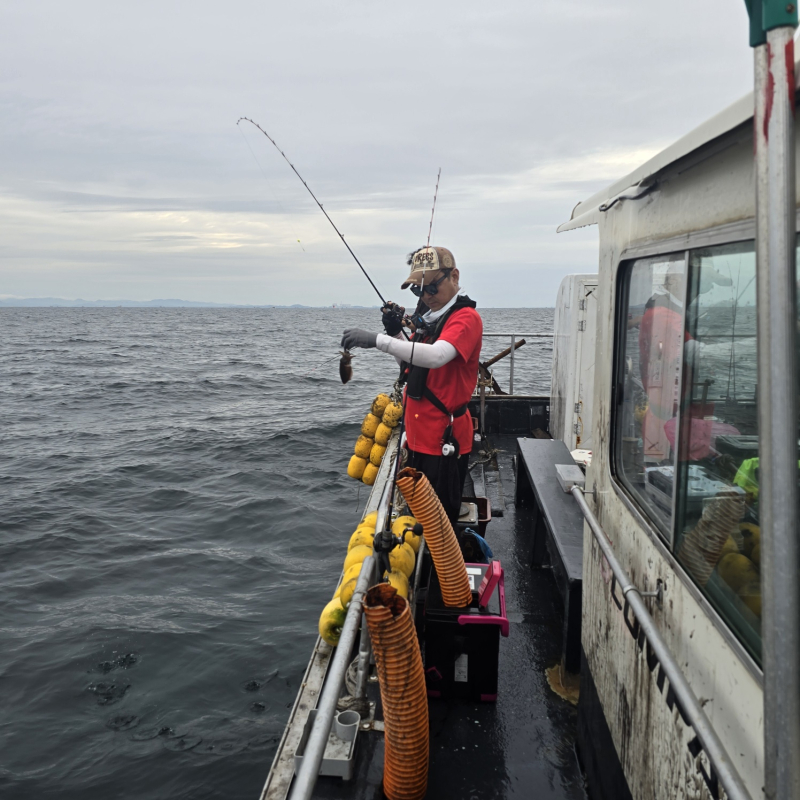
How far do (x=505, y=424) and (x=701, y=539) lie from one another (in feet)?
27.9

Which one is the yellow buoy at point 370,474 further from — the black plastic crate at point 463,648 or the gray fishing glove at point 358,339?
the black plastic crate at point 463,648

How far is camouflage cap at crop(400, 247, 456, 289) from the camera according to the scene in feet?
13.6

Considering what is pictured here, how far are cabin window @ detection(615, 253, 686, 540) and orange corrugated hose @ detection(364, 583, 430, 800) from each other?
103 cm

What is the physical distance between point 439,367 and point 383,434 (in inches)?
186

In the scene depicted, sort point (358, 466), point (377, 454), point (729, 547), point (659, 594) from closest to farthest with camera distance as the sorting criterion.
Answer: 1. point (729, 547)
2. point (659, 594)
3. point (377, 454)
4. point (358, 466)

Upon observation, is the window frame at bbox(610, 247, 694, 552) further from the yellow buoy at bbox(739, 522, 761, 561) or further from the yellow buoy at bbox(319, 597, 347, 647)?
the yellow buoy at bbox(319, 597, 347, 647)

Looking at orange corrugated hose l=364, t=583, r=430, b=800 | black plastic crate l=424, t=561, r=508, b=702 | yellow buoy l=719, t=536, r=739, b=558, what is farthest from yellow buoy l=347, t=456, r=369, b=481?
yellow buoy l=719, t=536, r=739, b=558

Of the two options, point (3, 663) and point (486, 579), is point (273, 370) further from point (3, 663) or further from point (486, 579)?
point (486, 579)

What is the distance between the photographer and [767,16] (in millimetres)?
1055

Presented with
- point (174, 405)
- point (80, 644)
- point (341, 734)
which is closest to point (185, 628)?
point (80, 644)

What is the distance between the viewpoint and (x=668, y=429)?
2199mm

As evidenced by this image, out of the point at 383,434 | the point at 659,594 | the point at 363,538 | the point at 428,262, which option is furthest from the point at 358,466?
the point at 659,594

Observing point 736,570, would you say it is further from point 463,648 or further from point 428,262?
point 428,262

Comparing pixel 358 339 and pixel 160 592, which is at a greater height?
pixel 358 339
